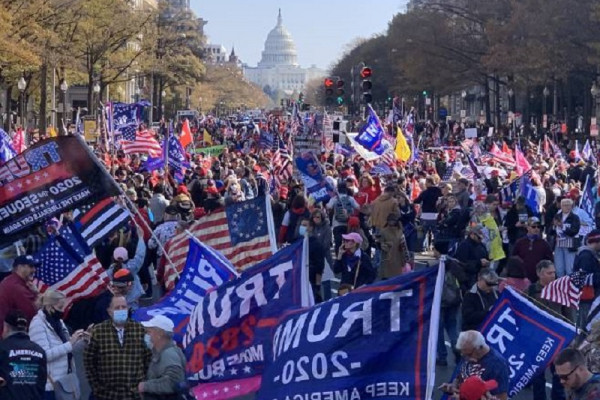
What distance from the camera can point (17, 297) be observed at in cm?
1064

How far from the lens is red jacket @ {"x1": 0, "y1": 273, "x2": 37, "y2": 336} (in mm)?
10609

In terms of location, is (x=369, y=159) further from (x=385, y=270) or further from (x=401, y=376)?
(x=401, y=376)

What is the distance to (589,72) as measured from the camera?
57.9 m

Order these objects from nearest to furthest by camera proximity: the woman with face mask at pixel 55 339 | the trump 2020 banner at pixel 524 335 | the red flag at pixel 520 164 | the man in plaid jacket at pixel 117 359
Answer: the man in plaid jacket at pixel 117 359, the woman with face mask at pixel 55 339, the trump 2020 banner at pixel 524 335, the red flag at pixel 520 164

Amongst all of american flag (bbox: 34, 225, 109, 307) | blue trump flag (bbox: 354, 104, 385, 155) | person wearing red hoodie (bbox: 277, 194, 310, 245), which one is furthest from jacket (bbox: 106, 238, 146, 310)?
blue trump flag (bbox: 354, 104, 385, 155)

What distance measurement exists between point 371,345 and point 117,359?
8.18 feet

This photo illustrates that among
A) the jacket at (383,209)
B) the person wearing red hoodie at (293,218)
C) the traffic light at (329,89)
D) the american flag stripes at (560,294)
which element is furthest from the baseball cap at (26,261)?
the traffic light at (329,89)

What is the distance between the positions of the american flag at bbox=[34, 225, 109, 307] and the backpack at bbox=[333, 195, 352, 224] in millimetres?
9541

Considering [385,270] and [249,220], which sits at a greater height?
[249,220]

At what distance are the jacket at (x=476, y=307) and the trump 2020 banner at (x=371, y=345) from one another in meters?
5.00

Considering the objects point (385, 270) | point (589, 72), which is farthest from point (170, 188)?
point (589, 72)

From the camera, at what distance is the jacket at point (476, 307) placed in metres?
12.1

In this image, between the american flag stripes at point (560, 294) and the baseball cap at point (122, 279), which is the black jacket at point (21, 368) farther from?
the american flag stripes at point (560, 294)

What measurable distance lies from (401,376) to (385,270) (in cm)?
932
